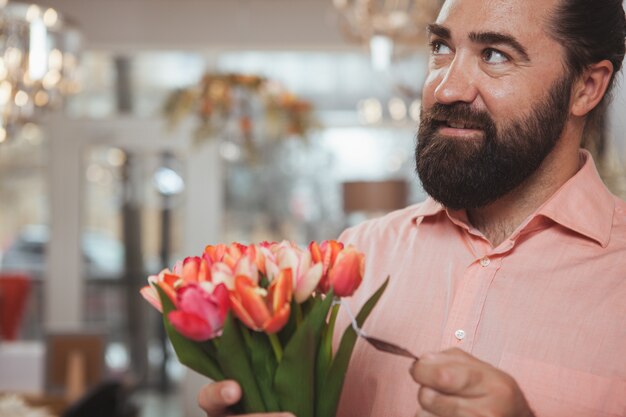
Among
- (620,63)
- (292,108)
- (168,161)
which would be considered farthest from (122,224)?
→ (620,63)

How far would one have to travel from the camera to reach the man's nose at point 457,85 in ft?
4.30

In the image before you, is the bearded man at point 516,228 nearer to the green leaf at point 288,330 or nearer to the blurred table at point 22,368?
the green leaf at point 288,330

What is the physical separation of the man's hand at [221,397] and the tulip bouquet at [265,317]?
14mm

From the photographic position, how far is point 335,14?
7.22 m

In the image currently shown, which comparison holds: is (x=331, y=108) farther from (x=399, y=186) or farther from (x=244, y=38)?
(x=399, y=186)

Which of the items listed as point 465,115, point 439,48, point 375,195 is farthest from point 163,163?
point 465,115

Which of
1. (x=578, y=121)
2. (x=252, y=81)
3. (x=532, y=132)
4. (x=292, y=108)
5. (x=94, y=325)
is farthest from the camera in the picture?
(x=94, y=325)

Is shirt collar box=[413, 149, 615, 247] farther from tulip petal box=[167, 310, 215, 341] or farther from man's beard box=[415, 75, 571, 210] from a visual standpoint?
tulip petal box=[167, 310, 215, 341]

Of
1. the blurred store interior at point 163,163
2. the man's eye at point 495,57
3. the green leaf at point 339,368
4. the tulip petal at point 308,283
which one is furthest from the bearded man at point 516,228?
the blurred store interior at point 163,163

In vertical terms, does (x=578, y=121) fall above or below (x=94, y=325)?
above

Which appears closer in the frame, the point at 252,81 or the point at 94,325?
the point at 252,81

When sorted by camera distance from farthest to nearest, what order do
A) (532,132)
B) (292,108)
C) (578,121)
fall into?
(292,108), (578,121), (532,132)

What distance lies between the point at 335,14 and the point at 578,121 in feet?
19.4

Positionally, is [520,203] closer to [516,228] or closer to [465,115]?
[516,228]
